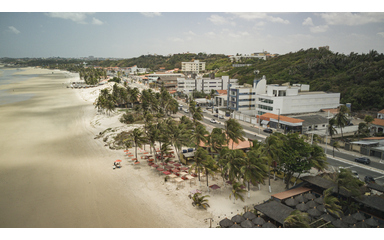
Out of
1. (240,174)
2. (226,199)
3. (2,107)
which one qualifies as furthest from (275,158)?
(2,107)

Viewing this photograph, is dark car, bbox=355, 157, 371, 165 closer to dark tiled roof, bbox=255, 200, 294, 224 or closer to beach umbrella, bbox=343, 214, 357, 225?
beach umbrella, bbox=343, 214, 357, 225

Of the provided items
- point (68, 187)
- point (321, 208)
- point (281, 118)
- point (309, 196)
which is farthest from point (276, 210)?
point (281, 118)

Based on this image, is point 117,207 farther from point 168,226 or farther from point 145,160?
point 145,160

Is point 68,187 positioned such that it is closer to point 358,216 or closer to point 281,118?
point 358,216

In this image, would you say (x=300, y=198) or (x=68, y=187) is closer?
(x=300, y=198)

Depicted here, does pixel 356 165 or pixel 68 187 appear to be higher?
pixel 356 165

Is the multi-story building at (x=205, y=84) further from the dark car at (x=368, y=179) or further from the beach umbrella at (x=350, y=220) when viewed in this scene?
the beach umbrella at (x=350, y=220)
